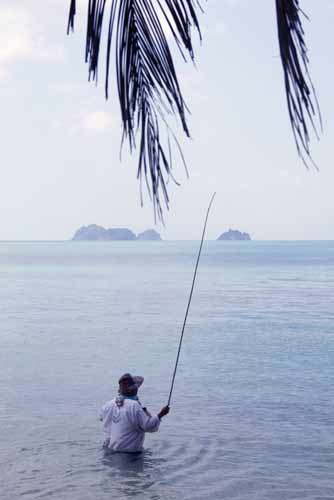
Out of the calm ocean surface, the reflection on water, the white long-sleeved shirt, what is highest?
the white long-sleeved shirt

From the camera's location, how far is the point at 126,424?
1003cm

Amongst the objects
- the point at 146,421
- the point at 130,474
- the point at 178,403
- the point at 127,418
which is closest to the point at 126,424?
the point at 127,418

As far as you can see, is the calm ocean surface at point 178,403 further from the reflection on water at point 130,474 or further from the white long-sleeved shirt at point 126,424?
the white long-sleeved shirt at point 126,424

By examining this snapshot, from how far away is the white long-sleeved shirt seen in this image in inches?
378

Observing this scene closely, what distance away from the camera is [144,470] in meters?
10.7

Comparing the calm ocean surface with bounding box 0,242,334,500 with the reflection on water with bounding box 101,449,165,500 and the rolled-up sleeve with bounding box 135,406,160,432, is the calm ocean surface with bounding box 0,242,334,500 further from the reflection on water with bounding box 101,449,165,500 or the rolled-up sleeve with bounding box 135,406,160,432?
the rolled-up sleeve with bounding box 135,406,160,432

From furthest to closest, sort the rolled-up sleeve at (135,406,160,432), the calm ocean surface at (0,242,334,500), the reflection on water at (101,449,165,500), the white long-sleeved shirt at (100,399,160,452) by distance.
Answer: the calm ocean surface at (0,242,334,500) → the reflection on water at (101,449,165,500) → the white long-sleeved shirt at (100,399,160,452) → the rolled-up sleeve at (135,406,160,432)

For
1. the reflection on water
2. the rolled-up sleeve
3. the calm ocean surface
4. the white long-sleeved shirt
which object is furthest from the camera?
the calm ocean surface

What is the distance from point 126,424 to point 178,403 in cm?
698

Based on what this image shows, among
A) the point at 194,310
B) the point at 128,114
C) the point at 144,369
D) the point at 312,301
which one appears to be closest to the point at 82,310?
the point at 194,310

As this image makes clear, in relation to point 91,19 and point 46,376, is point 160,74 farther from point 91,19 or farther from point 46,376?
point 46,376

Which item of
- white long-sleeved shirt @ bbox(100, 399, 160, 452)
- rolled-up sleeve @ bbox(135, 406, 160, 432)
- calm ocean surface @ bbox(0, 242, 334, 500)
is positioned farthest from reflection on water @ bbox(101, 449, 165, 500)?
rolled-up sleeve @ bbox(135, 406, 160, 432)

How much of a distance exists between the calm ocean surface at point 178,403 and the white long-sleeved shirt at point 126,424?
409mm

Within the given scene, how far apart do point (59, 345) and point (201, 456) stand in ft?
52.4
